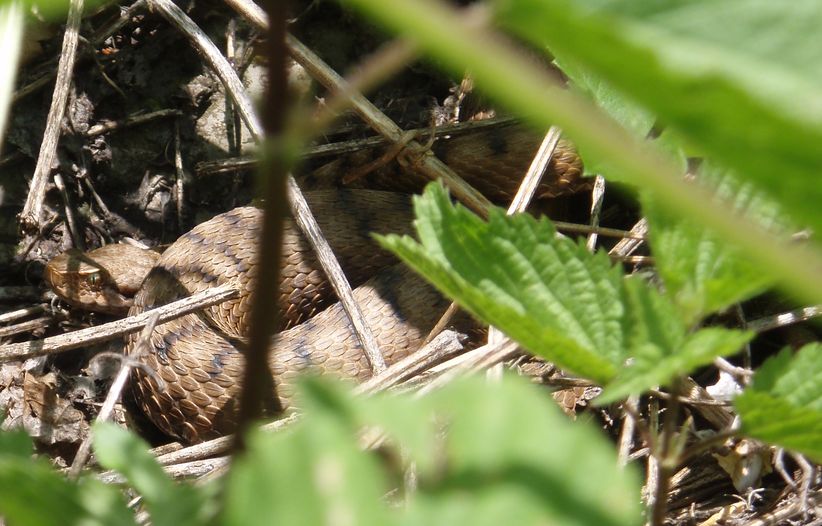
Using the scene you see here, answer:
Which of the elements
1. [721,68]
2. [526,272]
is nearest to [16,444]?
[526,272]

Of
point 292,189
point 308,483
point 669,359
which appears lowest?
point 292,189

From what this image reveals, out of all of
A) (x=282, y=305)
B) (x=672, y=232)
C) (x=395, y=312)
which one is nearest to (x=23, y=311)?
(x=282, y=305)

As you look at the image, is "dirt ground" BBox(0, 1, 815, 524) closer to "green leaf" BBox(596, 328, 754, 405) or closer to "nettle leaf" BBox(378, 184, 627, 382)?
"nettle leaf" BBox(378, 184, 627, 382)

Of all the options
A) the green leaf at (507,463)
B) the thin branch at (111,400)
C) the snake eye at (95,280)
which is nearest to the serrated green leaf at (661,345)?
the green leaf at (507,463)

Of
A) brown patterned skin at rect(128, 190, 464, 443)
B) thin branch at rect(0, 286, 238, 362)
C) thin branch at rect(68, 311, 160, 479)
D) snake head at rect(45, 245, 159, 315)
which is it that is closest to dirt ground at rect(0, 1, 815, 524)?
snake head at rect(45, 245, 159, 315)

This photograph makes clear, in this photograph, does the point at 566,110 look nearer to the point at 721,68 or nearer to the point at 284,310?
the point at 721,68

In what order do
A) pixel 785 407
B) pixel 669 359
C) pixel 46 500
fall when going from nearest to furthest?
pixel 46 500 → pixel 669 359 → pixel 785 407
